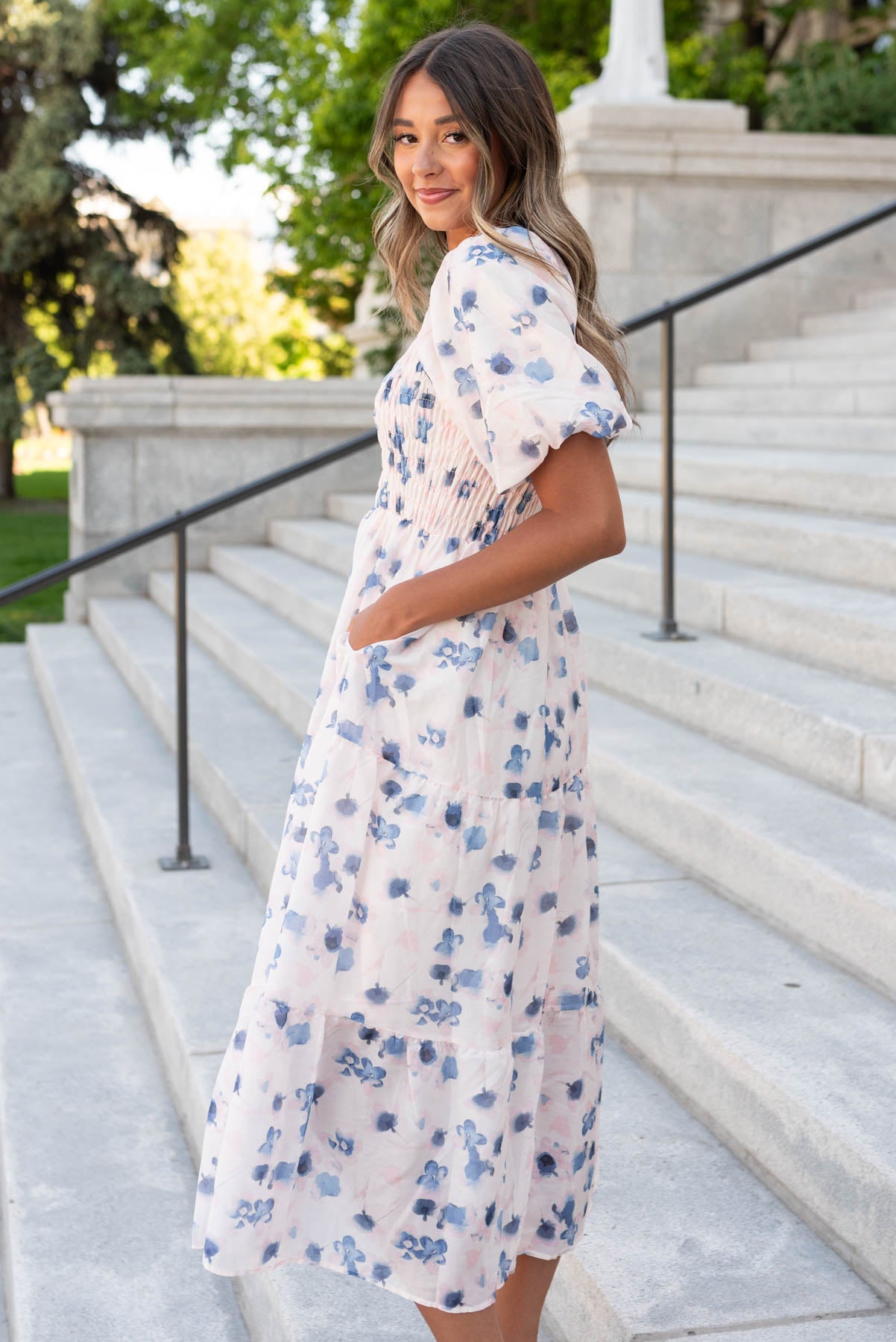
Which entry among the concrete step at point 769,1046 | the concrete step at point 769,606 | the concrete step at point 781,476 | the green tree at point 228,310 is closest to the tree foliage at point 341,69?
the concrete step at point 781,476

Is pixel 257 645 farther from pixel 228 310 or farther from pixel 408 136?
pixel 228 310

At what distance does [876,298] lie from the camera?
27.1 ft

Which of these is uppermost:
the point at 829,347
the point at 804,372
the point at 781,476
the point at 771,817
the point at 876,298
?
the point at 876,298

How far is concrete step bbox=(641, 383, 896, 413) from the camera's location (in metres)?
6.23

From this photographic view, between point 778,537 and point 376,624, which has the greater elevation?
point 778,537

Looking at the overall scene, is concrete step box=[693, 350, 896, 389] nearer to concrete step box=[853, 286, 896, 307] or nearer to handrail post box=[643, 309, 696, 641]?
concrete step box=[853, 286, 896, 307]

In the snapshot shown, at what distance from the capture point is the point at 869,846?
10.1ft

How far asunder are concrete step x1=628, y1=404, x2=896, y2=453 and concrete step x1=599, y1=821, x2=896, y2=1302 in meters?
2.51

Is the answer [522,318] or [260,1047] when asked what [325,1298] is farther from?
[522,318]

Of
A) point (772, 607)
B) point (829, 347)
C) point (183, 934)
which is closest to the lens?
point (183, 934)

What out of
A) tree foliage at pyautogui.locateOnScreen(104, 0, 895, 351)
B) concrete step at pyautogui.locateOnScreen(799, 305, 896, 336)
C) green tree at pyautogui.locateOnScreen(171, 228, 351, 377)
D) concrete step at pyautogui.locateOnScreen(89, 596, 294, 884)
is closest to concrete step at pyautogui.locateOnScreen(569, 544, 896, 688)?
concrete step at pyautogui.locateOnScreen(89, 596, 294, 884)

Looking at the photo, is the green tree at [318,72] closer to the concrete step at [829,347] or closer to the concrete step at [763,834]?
the concrete step at [829,347]

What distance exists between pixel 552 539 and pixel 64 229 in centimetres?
2527

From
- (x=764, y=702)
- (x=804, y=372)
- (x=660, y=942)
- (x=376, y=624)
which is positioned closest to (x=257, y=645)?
(x=804, y=372)
